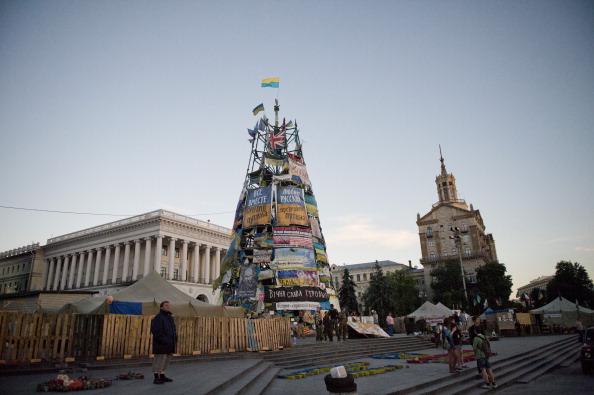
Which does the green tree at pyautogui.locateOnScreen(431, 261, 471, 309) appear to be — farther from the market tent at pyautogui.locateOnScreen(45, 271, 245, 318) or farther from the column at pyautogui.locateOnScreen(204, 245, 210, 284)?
the market tent at pyautogui.locateOnScreen(45, 271, 245, 318)

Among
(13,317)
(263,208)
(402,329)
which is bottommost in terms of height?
(402,329)

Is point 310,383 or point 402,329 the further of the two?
point 402,329

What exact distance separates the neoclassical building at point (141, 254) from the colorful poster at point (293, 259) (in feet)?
90.8

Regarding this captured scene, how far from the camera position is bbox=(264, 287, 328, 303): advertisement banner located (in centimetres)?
2822

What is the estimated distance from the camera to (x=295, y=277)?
2917cm

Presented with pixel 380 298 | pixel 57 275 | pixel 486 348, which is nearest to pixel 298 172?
pixel 486 348

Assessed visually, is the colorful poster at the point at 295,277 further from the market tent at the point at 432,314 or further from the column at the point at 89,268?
the column at the point at 89,268

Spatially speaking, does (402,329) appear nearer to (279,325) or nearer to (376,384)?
(279,325)

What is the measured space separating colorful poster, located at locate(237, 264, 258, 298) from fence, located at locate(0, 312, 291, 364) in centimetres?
1458

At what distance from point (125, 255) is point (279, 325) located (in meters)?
46.6

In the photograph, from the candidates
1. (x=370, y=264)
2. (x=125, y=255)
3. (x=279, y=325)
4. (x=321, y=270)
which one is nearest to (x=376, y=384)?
(x=279, y=325)

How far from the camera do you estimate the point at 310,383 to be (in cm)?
930

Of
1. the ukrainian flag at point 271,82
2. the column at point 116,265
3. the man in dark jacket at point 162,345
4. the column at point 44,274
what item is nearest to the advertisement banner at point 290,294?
the ukrainian flag at point 271,82

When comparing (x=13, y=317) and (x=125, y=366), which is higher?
(x=13, y=317)
